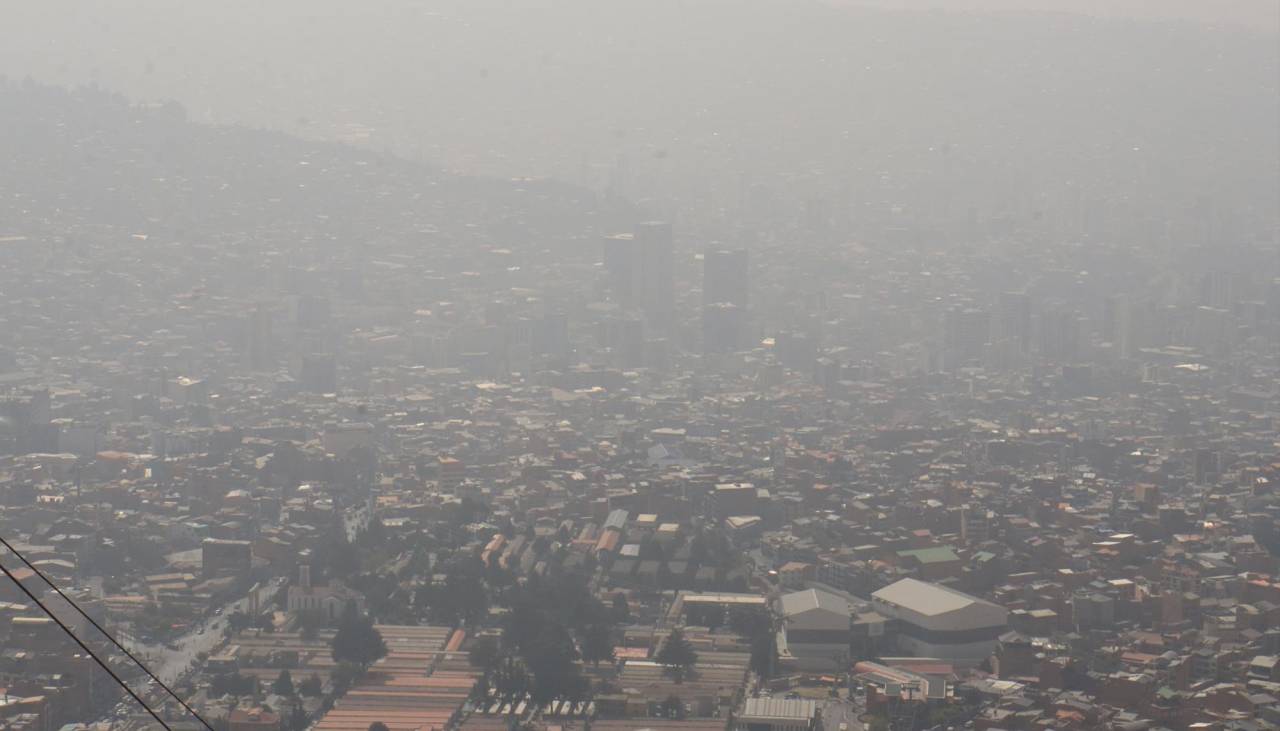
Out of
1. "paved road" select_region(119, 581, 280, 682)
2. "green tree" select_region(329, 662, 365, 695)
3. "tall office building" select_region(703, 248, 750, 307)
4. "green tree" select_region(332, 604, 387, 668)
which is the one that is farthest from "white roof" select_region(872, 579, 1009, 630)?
"tall office building" select_region(703, 248, 750, 307)

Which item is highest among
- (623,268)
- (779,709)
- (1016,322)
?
(779,709)

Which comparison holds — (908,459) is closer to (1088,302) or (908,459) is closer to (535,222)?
(1088,302)

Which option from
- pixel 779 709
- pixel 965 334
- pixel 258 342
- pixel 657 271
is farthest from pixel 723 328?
pixel 779 709

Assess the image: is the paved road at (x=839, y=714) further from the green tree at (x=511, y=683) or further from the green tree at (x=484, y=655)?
the green tree at (x=484, y=655)

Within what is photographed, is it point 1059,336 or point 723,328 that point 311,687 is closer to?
point 723,328

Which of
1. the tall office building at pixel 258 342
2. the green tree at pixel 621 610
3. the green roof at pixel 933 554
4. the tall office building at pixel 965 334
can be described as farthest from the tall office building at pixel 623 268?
the green tree at pixel 621 610

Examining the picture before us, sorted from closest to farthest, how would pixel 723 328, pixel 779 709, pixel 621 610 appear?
pixel 779 709 < pixel 621 610 < pixel 723 328

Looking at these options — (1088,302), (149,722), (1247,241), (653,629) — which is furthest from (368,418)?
(1247,241)
